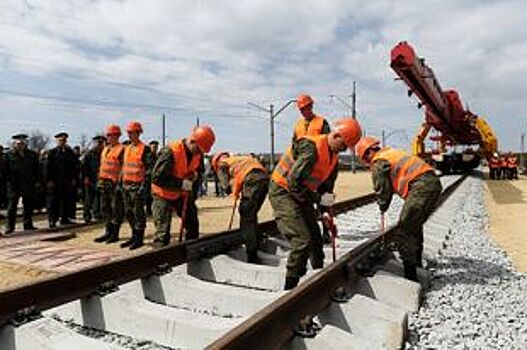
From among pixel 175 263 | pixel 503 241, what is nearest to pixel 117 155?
pixel 175 263

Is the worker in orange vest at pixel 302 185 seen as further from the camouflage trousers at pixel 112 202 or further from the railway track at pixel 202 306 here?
the camouflage trousers at pixel 112 202

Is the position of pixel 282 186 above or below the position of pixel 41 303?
above

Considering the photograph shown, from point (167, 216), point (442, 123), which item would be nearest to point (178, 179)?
point (167, 216)

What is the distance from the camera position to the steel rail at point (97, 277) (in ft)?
11.9

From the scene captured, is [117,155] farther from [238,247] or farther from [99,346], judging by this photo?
[99,346]

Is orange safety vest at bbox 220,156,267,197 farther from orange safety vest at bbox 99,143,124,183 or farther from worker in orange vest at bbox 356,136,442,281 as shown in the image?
orange safety vest at bbox 99,143,124,183

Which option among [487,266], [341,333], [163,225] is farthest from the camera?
[163,225]

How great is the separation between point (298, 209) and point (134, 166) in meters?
3.62

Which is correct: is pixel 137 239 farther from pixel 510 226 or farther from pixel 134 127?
pixel 510 226

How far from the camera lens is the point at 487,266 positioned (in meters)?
6.43

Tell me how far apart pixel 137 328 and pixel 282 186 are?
1989 mm

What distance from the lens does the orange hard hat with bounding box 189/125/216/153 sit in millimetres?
6555

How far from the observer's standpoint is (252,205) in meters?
6.37

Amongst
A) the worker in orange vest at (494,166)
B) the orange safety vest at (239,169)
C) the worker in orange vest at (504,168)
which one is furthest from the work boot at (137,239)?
the worker in orange vest at (504,168)
